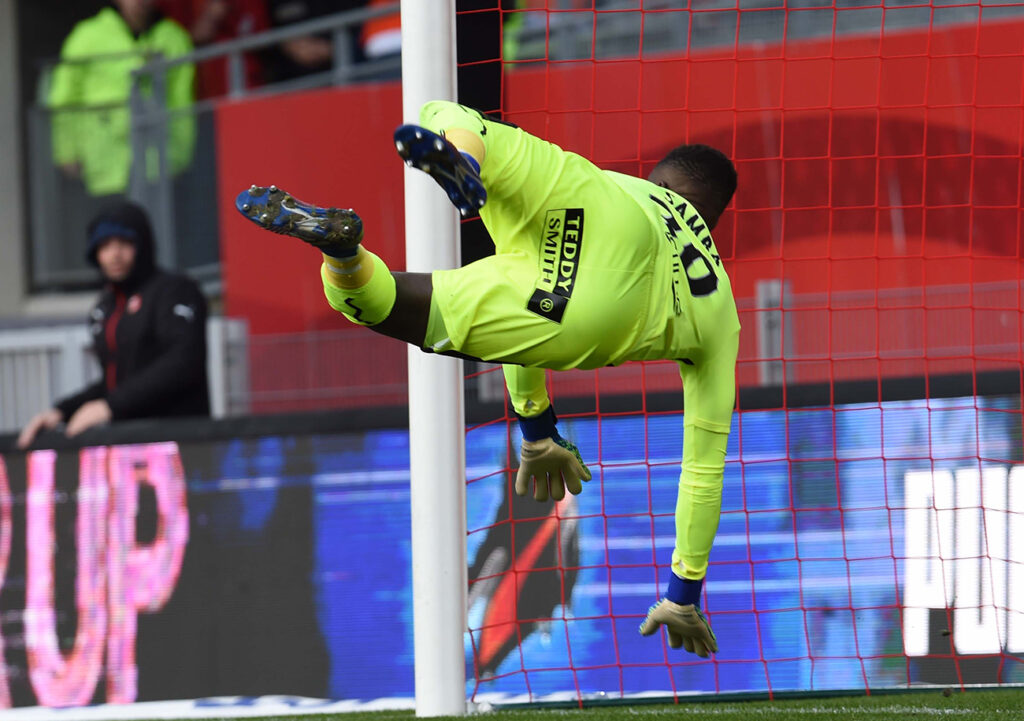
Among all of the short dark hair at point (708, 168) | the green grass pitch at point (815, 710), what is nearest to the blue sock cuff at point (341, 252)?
the short dark hair at point (708, 168)

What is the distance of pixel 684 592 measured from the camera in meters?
4.20

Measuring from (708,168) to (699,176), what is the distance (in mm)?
39

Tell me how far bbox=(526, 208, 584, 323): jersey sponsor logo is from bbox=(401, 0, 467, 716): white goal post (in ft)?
4.15

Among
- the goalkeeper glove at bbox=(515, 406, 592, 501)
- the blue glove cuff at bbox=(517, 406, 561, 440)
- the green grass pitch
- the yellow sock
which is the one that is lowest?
the green grass pitch

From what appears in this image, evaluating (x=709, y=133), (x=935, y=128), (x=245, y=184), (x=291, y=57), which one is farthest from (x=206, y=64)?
(x=935, y=128)

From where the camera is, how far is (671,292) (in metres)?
4.04

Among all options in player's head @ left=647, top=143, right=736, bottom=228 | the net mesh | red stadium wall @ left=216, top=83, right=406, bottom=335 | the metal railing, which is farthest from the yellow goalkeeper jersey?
the metal railing

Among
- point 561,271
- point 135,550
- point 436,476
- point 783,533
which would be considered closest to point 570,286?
point 561,271

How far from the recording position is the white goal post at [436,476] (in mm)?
5121

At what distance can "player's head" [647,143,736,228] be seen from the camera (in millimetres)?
4500

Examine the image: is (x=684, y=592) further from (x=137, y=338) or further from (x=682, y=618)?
(x=137, y=338)

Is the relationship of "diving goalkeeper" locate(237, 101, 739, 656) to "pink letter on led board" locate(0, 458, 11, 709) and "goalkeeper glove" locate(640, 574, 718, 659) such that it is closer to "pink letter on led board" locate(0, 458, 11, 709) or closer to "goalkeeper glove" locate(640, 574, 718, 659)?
"goalkeeper glove" locate(640, 574, 718, 659)

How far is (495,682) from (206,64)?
4372mm

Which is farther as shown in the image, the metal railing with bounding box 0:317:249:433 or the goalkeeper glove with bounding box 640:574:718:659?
the metal railing with bounding box 0:317:249:433
